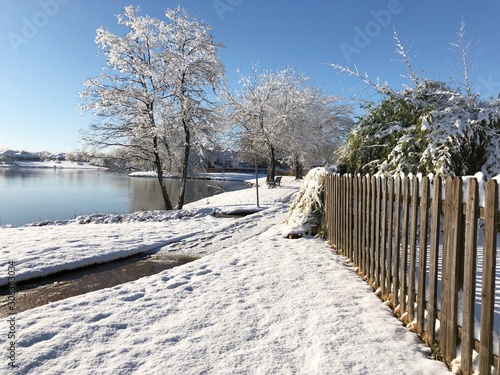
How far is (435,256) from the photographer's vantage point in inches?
95.6

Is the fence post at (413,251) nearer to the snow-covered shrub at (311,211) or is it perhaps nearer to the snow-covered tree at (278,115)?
the snow-covered shrub at (311,211)

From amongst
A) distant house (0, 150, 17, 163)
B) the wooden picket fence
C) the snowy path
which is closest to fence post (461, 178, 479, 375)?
the wooden picket fence

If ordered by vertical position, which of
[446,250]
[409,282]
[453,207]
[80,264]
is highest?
[453,207]

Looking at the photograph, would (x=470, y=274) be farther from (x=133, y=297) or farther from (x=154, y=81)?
(x=154, y=81)

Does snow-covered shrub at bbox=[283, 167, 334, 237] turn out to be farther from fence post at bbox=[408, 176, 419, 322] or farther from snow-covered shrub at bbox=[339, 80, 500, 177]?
fence post at bbox=[408, 176, 419, 322]

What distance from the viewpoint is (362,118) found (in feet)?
23.9

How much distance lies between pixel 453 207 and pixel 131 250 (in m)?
5.70

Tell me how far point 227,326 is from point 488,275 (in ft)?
6.55

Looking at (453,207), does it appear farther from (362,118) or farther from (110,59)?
(110,59)

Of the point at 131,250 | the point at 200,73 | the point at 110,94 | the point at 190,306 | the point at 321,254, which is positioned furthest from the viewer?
the point at 200,73

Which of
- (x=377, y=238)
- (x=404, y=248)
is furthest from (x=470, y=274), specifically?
(x=377, y=238)

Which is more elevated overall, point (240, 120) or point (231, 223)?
point (240, 120)

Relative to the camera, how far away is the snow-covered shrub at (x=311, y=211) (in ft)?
22.1

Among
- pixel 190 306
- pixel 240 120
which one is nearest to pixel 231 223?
pixel 190 306
